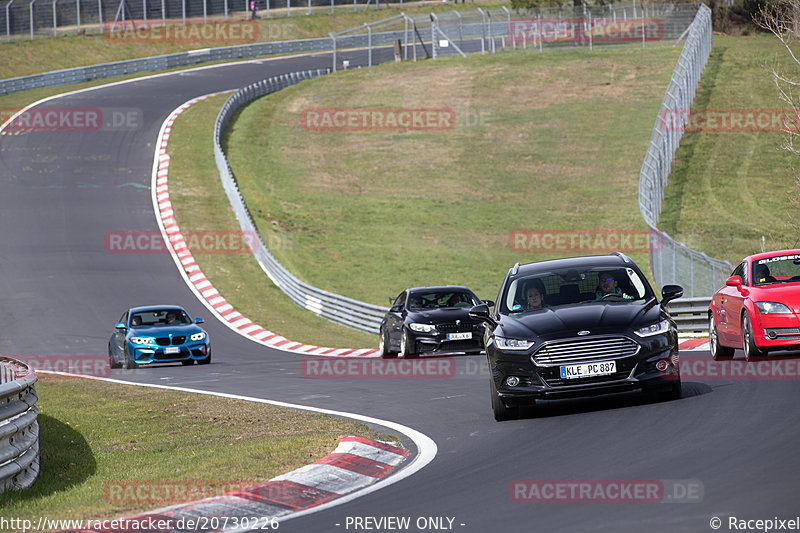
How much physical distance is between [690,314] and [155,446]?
46.3 feet

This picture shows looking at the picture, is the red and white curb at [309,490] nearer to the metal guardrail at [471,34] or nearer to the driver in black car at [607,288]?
the driver in black car at [607,288]

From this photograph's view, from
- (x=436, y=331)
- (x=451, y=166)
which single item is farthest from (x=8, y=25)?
(x=436, y=331)

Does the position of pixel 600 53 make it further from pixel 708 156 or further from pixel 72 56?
pixel 72 56

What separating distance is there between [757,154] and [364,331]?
2556cm

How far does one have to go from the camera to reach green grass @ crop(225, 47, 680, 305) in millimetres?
39344

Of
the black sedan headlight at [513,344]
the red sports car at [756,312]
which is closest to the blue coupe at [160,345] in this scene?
the red sports car at [756,312]

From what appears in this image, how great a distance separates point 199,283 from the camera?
116ft

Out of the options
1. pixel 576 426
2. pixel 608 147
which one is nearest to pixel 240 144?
pixel 608 147

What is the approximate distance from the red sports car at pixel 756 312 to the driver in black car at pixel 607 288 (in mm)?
3444

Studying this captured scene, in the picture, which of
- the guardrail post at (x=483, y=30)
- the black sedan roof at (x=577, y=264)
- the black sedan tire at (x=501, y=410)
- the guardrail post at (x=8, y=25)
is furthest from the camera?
the guardrail post at (x=8, y=25)

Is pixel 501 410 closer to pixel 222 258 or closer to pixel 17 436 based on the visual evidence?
pixel 17 436

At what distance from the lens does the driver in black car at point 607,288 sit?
1210cm

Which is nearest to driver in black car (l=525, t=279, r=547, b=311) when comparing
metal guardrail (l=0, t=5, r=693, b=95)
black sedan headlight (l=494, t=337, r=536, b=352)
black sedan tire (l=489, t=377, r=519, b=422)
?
black sedan headlight (l=494, t=337, r=536, b=352)

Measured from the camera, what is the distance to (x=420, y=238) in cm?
4138
